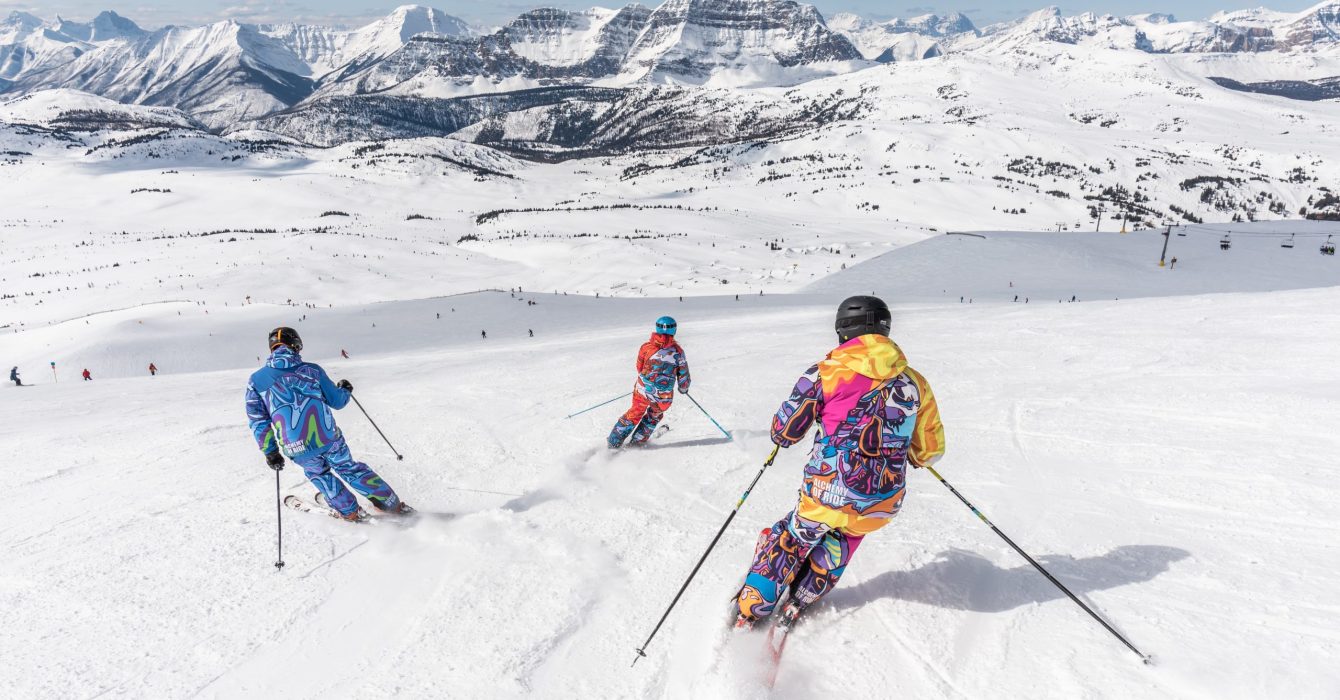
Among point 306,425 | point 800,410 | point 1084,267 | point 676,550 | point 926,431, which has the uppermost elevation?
point 800,410

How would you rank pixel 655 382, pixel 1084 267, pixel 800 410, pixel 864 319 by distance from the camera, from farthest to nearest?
pixel 1084 267 < pixel 655 382 < pixel 800 410 < pixel 864 319

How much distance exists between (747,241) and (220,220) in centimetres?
8187

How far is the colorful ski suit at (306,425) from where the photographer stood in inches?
214

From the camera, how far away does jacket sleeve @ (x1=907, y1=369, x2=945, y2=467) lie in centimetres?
382

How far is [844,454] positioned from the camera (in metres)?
3.79

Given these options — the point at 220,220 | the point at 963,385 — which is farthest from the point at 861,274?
the point at 220,220

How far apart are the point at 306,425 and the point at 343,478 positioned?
0.67 m

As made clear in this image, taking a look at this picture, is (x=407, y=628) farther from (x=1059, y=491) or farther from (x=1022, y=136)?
(x=1022, y=136)

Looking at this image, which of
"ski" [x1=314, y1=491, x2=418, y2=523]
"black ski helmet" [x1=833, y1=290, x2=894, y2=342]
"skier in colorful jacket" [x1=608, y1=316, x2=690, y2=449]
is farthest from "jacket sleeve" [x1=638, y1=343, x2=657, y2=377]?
"black ski helmet" [x1=833, y1=290, x2=894, y2=342]

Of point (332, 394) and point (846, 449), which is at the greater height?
point (846, 449)

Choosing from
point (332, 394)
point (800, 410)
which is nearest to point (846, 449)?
point (800, 410)

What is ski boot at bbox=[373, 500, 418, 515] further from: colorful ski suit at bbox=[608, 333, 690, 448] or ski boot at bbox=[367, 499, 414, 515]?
colorful ski suit at bbox=[608, 333, 690, 448]

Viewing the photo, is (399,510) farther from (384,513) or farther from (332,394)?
(332,394)

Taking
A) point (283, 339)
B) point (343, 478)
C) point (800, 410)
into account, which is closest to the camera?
point (800, 410)
